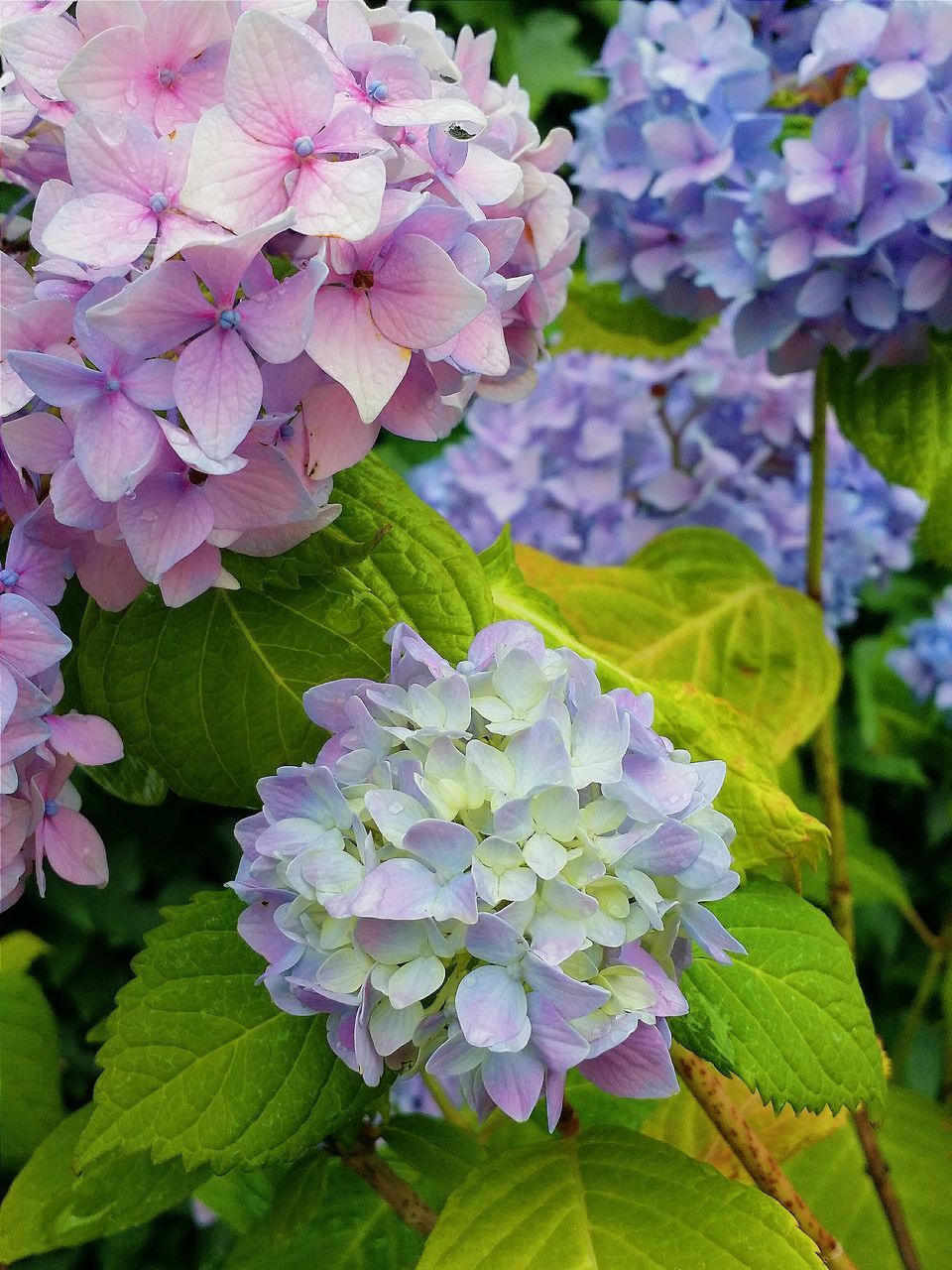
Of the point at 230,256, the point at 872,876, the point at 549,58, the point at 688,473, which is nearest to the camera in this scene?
the point at 230,256

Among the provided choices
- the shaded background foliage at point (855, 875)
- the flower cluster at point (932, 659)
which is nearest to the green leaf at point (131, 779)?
the shaded background foliage at point (855, 875)

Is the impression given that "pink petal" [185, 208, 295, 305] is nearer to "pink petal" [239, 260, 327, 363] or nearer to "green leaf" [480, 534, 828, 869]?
"pink petal" [239, 260, 327, 363]

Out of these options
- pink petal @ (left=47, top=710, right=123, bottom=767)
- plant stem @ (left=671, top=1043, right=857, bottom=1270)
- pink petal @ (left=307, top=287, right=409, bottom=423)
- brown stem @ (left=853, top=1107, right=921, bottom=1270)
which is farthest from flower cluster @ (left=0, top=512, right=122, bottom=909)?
brown stem @ (left=853, top=1107, right=921, bottom=1270)

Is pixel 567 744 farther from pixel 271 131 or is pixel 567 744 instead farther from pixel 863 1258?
pixel 863 1258

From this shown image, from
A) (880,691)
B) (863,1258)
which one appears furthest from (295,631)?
(880,691)

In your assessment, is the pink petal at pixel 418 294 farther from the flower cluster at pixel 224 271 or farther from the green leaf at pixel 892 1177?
the green leaf at pixel 892 1177

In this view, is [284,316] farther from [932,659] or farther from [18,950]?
[932,659]

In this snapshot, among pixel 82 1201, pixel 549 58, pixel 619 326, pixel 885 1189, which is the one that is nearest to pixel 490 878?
pixel 82 1201

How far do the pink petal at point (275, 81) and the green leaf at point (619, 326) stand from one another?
519mm

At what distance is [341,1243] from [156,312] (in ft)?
1.40

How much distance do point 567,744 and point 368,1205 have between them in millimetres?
325

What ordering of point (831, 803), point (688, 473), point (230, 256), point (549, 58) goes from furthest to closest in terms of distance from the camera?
point (549, 58) < point (688, 473) < point (831, 803) < point (230, 256)

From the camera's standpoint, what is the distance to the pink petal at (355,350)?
330 mm

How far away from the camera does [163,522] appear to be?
35 cm
